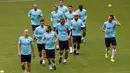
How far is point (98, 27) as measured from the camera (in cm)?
2384

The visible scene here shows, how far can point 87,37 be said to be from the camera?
849 inches

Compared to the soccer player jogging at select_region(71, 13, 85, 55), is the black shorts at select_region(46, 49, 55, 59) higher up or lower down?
lower down

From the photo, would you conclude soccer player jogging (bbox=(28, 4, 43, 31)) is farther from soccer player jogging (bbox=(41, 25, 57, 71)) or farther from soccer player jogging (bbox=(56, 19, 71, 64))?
soccer player jogging (bbox=(41, 25, 57, 71))

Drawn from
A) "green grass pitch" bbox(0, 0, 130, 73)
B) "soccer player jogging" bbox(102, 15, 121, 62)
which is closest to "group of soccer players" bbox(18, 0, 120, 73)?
"soccer player jogging" bbox(102, 15, 121, 62)

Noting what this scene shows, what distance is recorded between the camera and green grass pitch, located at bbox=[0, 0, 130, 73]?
16188 millimetres

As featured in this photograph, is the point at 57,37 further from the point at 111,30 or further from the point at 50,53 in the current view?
the point at 111,30

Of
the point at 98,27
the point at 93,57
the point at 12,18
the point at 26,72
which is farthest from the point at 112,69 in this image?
the point at 12,18

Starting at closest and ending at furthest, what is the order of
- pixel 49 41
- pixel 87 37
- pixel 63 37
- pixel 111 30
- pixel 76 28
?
pixel 49 41 → pixel 63 37 → pixel 111 30 → pixel 76 28 → pixel 87 37

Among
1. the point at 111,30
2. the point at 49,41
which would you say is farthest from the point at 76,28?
the point at 49,41

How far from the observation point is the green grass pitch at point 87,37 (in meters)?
16.2

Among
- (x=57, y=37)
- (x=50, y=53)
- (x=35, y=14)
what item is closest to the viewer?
(x=50, y=53)

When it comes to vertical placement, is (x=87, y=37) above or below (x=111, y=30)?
below

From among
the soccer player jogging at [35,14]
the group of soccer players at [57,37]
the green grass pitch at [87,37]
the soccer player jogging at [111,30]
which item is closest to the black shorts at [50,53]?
the group of soccer players at [57,37]

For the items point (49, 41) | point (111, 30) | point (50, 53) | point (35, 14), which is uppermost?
point (35, 14)
